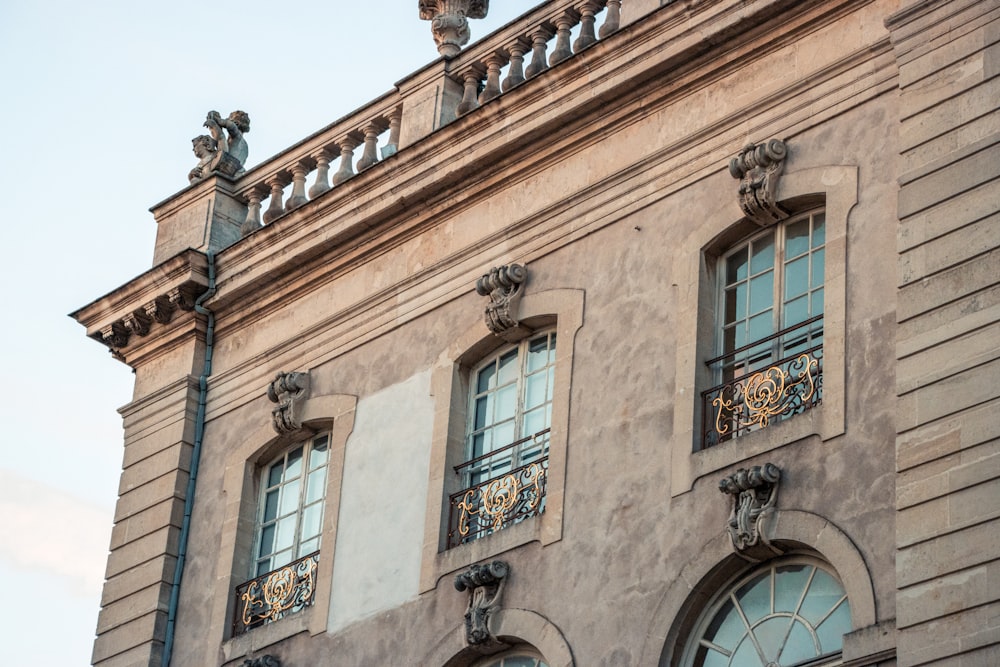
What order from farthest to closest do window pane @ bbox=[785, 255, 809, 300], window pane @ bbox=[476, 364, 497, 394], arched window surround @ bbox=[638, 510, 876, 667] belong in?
window pane @ bbox=[476, 364, 497, 394] < window pane @ bbox=[785, 255, 809, 300] < arched window surround @ bbox=[638, 510, 876, 667]

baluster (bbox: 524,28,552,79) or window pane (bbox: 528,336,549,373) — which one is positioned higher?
baluster (bbox: 524,28,552,79)

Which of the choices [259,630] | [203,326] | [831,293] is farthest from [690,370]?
[203,326]

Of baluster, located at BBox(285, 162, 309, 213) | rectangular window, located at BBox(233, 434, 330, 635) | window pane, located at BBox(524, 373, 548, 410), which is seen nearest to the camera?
window pane, located at BBox(524, 373, 548, 410)

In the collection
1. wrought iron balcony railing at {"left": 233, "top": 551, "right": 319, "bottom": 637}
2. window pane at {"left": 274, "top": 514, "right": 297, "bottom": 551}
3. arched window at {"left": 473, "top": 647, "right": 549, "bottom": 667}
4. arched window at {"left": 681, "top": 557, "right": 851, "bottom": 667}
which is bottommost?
arched window at {"left": 681, "top": 557, "right": 851, "bottom": 667}

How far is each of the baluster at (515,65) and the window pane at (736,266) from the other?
2869 millimetres

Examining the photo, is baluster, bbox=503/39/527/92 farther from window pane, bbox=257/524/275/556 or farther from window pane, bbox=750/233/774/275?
window pane, bbox=257/524/275/556

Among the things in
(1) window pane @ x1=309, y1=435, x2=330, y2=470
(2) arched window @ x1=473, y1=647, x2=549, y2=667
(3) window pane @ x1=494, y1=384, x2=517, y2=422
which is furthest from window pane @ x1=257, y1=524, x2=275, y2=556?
(2) arched window @ x1=473, y1=647, x2=549, y2=667

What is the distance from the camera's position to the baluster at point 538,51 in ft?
62.3

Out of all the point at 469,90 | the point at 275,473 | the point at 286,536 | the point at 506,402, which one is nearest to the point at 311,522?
the point at 286,536

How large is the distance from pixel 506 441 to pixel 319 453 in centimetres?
233

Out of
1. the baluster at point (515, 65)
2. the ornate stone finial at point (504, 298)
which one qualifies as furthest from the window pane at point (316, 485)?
the baluster at point (515, 65)

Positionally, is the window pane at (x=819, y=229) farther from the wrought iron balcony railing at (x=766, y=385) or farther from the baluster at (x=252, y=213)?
the baluster at (x=252, y=213)

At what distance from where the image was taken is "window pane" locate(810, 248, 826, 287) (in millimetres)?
16203

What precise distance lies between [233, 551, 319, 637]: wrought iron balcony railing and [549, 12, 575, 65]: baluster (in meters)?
4.35
